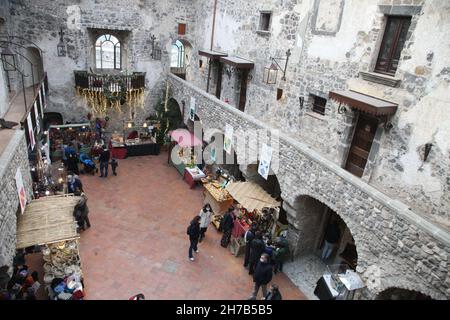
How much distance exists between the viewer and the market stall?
26.9ft

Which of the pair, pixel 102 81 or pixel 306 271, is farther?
pixel 102 81

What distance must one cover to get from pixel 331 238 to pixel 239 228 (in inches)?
116

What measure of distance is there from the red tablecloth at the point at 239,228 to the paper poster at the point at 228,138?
9.96 ft

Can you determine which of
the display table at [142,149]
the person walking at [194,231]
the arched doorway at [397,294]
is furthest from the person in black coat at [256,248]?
the display table at [142,149]

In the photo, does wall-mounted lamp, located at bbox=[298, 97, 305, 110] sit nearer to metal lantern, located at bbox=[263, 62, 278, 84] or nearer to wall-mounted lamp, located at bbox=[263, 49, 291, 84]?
wall-mounted lamp, located at bbox=[263, 49, 291, 84]

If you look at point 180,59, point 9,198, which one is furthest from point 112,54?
point 9,198

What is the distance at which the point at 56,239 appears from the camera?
8.32 meters

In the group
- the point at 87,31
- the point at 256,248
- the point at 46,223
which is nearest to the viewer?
the point at 46,223

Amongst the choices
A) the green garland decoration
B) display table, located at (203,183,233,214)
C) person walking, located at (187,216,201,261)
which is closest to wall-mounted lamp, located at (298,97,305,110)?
display table, located at (203,183,233,214)

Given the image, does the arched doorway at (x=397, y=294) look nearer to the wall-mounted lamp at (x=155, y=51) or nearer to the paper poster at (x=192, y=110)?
the paper poster at (x=192, y=110)

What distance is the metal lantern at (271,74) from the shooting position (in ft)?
43.2

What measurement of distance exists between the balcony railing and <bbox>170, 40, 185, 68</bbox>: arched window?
468 cm

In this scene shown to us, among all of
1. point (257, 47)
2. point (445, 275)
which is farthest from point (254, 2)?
point (445, 275)

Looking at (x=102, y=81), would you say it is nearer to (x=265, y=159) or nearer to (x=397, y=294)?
(x=265, y=159)
